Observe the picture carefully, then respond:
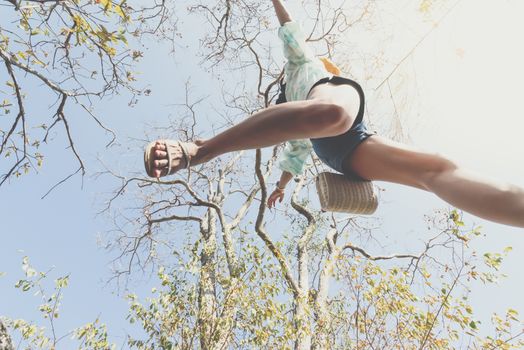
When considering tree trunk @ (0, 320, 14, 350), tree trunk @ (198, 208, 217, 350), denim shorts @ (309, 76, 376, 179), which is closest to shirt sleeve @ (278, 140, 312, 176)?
denim shorts @ (309, 76, 376, 179)

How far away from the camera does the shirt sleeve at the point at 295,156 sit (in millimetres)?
2118

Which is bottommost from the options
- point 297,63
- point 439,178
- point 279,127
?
point 279,127

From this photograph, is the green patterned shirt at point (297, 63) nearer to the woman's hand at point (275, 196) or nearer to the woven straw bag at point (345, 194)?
the woven straw bag at point (345, 194)

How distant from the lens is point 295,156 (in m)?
2.16

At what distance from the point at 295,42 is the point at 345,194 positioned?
0.85 m

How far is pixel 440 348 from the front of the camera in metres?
3.68

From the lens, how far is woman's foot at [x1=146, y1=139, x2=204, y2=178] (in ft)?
3.52

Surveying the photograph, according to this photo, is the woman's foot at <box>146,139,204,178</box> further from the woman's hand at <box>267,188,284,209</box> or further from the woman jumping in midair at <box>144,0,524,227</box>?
the woman's hand at <box>267,188,284,209</box>

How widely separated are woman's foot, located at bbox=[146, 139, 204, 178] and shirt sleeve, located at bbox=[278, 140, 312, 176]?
41.0 inches

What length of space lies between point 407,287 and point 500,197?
3179 millimetres

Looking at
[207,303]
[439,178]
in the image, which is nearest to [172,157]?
[439,178]

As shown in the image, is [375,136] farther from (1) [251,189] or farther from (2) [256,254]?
(1) [251,189]

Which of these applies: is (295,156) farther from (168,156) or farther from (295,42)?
(168,156)

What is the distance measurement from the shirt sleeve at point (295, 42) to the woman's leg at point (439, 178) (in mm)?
624
